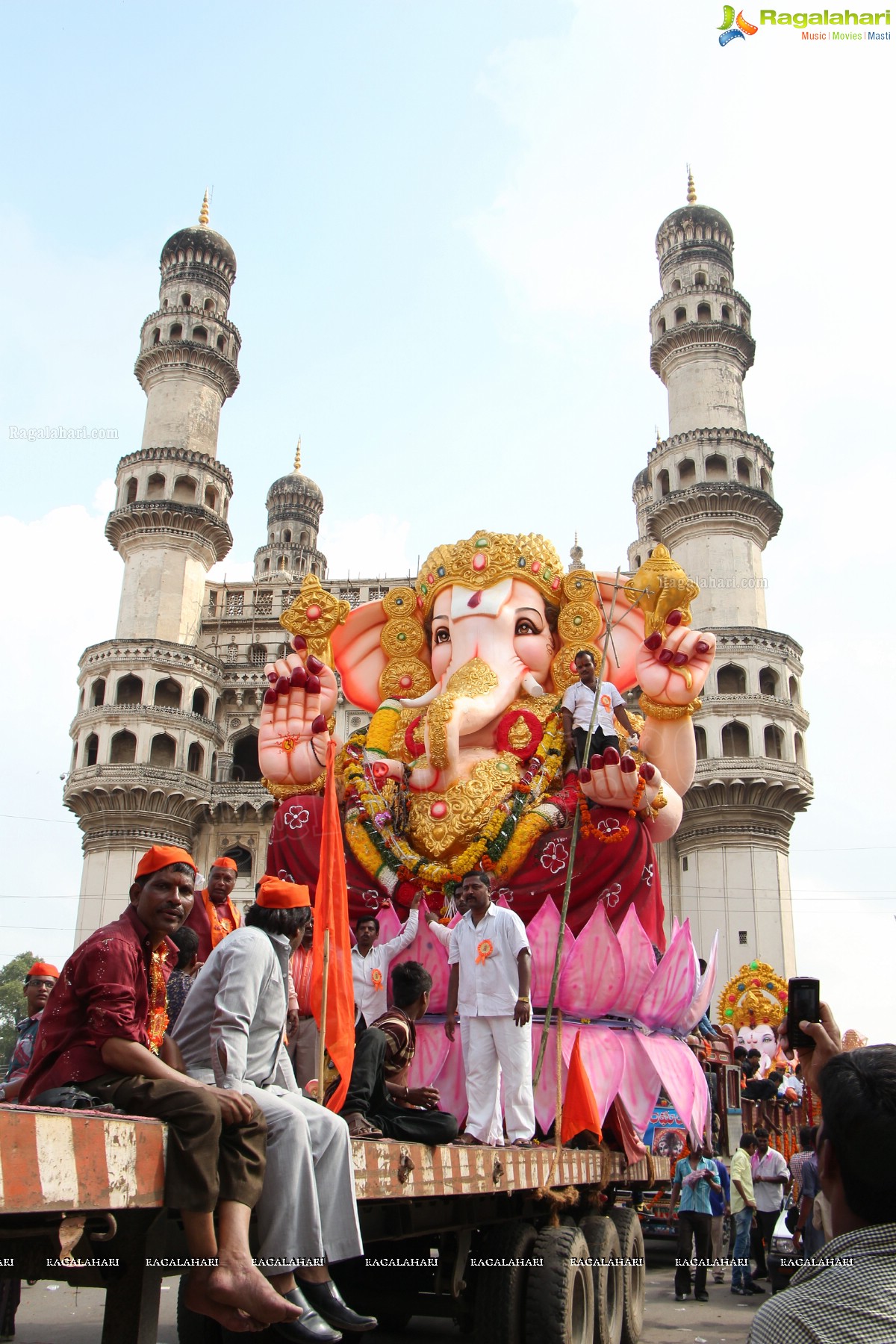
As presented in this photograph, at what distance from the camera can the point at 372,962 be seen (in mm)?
7211

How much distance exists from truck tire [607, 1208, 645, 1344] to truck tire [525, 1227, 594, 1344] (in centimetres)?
117

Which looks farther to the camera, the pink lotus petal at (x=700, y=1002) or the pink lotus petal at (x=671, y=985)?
the pink lotus petal at (x=700, y=1002)

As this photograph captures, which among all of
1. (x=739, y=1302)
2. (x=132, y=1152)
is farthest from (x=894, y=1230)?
(x=739, y=1302)

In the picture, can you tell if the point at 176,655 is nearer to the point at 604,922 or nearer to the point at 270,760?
the point at 270,760

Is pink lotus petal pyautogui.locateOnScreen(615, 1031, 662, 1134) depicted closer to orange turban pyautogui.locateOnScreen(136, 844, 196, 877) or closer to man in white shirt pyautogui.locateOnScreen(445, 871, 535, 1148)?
man in white shirt pyautogui.locateOnScreen(445, 871, 535, 1148)

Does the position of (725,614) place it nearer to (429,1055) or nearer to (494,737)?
(494,737)

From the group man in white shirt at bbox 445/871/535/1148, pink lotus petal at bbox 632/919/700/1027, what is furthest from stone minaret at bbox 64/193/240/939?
man in white shirt at bbox 445/871/535/1148

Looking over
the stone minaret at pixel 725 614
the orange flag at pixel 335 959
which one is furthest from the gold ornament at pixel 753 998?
the orange flag at pixel 335 959

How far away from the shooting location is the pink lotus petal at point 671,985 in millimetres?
7348

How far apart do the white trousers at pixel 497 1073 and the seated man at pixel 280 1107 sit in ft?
8.33

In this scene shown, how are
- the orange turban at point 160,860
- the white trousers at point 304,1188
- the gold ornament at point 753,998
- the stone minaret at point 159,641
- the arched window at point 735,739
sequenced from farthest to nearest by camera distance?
1. the stone minaret at point 159,641
2. the arched window at point 735,739
3. the gold ornament at point 753,998
4. the orange turban at point 160,860
5. the white trousers at point 304,1188

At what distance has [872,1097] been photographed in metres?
1.85

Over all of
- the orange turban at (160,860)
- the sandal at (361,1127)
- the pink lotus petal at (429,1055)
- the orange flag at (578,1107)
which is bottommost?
the sandal at (361,1127)

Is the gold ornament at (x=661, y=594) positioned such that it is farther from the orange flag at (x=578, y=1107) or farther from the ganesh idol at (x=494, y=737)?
the orange flag at (x=578, y=1107)
